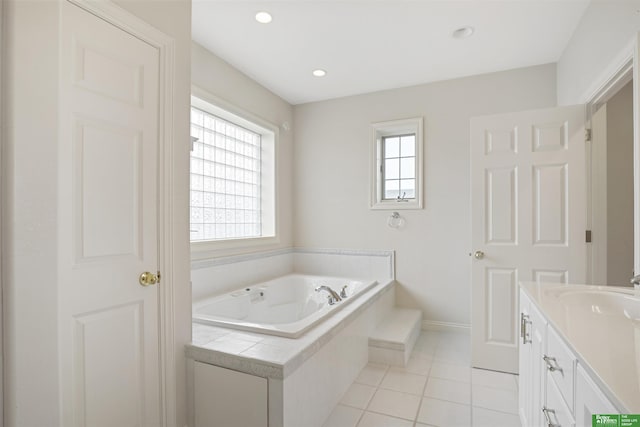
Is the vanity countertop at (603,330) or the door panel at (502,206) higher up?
the door panel at (502,206)

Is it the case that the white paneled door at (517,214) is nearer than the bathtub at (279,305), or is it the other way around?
the bathtub at (279,305)

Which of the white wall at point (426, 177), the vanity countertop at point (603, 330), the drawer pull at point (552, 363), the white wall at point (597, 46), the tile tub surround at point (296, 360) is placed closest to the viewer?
the vanity countertop at point (603, 330)

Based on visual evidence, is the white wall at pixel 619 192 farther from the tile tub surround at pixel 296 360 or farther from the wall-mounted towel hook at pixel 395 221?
the tile tub surround at pixel 296 360

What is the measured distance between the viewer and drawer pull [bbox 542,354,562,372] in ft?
3.43

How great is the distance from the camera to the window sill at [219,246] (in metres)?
2.60

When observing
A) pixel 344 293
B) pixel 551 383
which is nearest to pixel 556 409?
pixel 551 383

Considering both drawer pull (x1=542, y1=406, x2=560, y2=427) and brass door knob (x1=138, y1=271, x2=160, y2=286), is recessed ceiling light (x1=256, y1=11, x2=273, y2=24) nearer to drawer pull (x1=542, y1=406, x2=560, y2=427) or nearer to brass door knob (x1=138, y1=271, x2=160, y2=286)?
brass door knob (x1=138, y1=271, x2=160, y2=286)

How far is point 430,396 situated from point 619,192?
Result: 1.88 meters

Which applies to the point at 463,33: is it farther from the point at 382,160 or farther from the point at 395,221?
the point at 395,221

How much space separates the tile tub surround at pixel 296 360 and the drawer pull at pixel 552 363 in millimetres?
1013

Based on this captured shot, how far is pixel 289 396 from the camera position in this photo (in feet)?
4.87

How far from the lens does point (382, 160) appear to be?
3.70 meters

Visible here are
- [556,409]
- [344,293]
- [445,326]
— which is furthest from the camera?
[445,326]

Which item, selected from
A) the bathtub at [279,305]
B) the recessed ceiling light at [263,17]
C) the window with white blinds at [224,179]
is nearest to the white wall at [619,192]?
the bathtub at [279,305]
